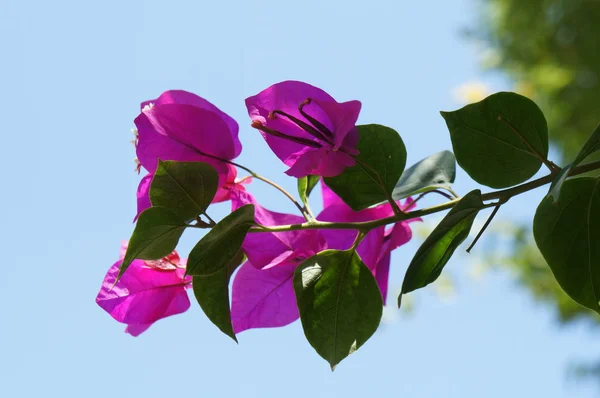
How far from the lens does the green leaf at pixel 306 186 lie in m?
0.42

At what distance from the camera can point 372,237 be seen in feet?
1.37

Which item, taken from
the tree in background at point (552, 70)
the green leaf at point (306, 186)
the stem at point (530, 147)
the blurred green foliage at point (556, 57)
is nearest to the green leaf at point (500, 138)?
the stem at point (530, 147)

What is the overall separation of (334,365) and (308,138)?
118 millimetres

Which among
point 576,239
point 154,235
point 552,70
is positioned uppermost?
point 154,235

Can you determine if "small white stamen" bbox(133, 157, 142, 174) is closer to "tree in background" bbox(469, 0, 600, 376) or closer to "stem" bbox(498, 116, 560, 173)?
"stem" bbox(498, 116, 560, 173)

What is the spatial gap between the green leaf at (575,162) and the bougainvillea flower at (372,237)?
127 millimetres

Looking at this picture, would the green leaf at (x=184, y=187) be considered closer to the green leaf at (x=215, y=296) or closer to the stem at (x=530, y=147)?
the green leaf at (x=215, y=296)

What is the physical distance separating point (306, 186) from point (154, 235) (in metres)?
0.12

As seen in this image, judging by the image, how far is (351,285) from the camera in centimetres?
37

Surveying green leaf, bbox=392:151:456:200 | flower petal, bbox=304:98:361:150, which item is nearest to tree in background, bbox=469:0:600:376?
green leaf, bbox=392:151:456:200

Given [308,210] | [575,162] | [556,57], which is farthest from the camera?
[556,57]

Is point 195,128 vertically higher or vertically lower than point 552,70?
higher

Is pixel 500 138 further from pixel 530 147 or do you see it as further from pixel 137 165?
pixel 137 165

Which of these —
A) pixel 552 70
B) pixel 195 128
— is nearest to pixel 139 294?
pixel 195 128
